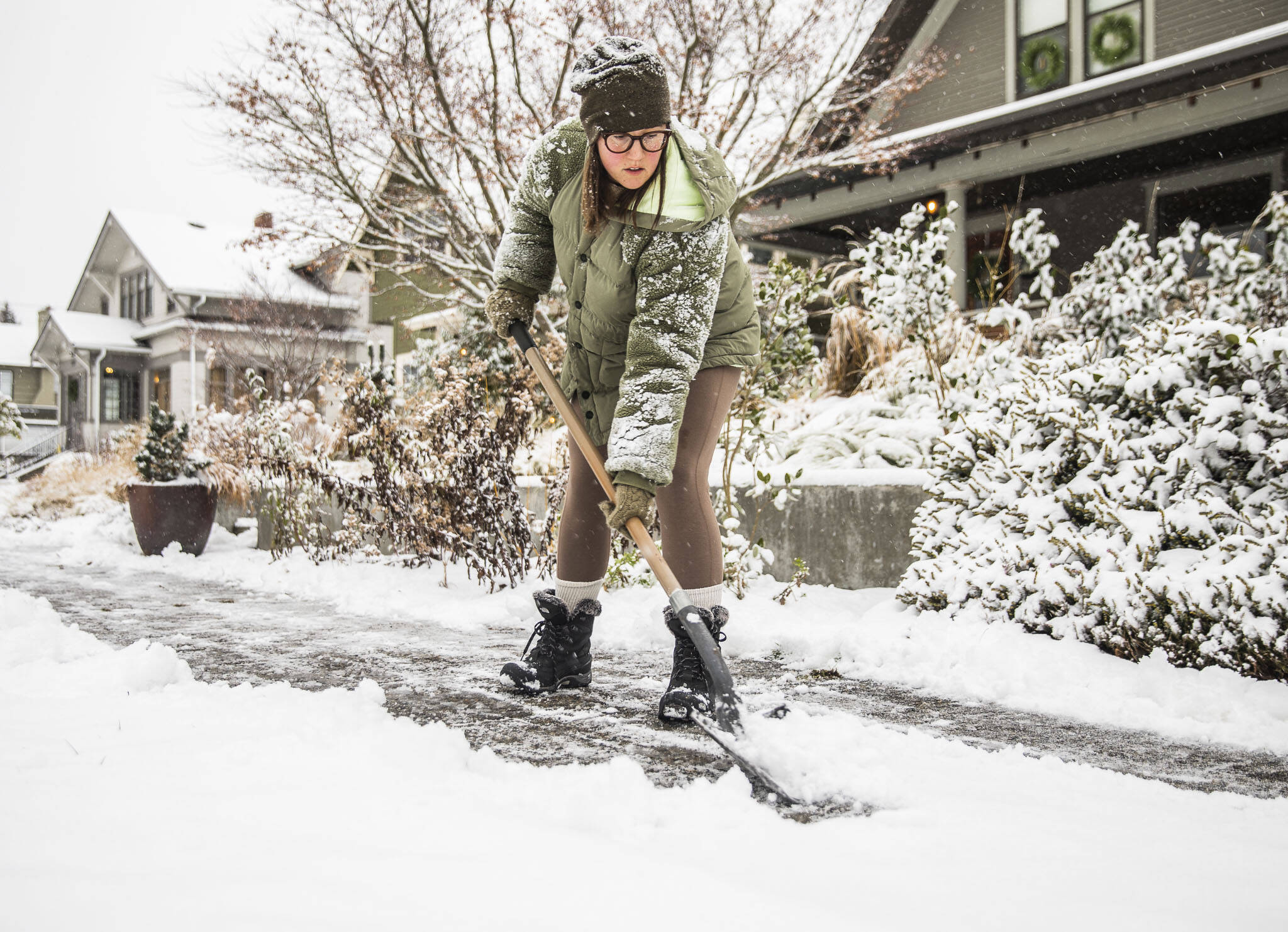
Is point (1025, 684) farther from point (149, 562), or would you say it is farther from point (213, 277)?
point (213, 277)

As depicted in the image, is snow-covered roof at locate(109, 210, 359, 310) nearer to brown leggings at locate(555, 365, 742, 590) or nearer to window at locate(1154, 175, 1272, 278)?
window at locate(1154, 175, 1272, 278)

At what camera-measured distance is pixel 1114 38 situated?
35.7 feet

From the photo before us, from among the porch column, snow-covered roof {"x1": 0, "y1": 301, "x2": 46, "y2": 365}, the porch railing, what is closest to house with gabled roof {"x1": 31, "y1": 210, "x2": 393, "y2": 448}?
the porch railing

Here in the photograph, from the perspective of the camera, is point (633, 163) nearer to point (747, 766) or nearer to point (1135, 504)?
point (747, 766)

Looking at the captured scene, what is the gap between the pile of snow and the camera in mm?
1260

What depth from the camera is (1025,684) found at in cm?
278

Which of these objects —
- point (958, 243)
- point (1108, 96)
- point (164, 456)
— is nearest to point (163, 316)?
point (164, 456)

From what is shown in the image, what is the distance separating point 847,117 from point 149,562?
276 inches

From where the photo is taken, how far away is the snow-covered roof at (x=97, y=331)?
77.0 ft

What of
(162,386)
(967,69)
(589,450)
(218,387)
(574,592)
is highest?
(967,69)

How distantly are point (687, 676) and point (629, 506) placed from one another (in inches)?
19.9

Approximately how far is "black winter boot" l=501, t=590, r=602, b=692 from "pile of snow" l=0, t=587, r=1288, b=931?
58cm

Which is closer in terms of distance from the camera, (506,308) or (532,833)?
(532,833)

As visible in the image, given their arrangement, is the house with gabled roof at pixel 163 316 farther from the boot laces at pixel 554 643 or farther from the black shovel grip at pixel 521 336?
the boot laces at pixel 554 643
